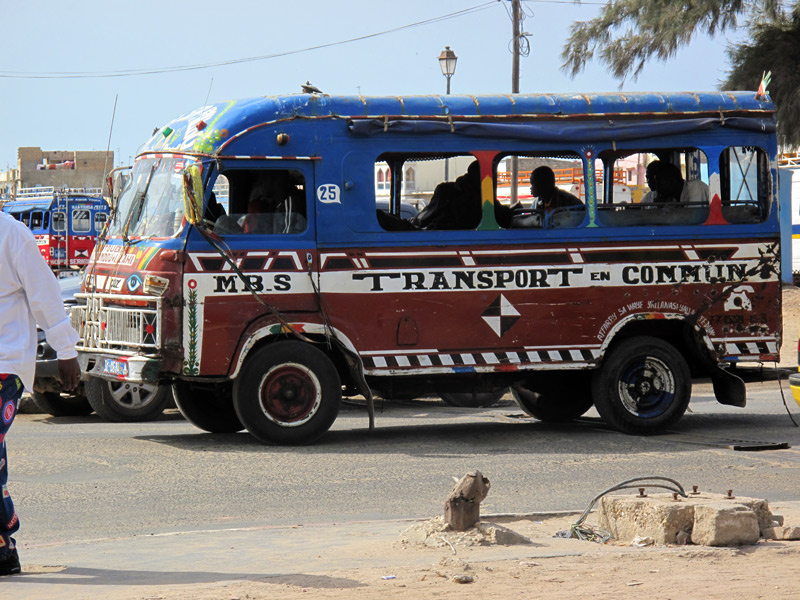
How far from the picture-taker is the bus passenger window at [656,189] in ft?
37.7

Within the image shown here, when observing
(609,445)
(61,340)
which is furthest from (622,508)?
(609,445)

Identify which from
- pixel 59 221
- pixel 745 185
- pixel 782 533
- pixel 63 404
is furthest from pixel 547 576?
pixel 59 221

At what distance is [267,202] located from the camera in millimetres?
10781

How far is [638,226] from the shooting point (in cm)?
1144

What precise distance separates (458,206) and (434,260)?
2.03 ft

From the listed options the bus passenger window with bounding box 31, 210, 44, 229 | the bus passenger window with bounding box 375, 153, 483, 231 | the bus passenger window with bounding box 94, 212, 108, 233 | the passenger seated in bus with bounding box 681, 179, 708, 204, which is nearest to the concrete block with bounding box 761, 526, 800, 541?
the bus passenger window with bounding box 375, 153, 483, 231

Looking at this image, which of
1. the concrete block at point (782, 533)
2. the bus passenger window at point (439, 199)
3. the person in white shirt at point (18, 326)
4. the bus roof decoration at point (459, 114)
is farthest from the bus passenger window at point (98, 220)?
the concrete block at point (782, 533)

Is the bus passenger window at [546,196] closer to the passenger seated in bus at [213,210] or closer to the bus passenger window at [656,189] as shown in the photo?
the bus passenger window at [656,189]

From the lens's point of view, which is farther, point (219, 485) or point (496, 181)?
point (496, 181)

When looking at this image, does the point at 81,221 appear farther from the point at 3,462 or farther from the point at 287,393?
the point at 3,462

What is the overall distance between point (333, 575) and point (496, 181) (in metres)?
5.99

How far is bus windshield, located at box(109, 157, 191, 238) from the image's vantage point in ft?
34.9

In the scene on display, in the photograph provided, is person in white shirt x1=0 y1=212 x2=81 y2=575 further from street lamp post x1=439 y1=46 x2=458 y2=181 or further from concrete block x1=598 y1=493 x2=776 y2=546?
street lamp post x1=439 y1=46 x2=458 y2=181

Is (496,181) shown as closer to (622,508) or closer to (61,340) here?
(622,508)
